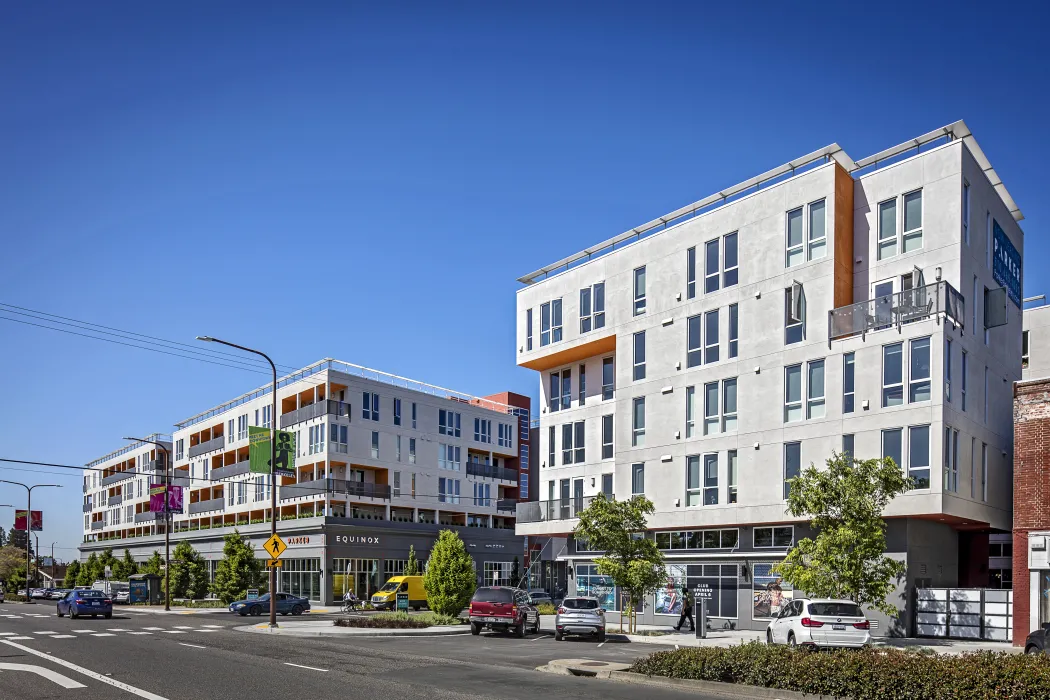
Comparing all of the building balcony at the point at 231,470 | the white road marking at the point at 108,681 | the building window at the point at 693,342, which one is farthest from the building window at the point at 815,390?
the building balcony at the point at 231,470

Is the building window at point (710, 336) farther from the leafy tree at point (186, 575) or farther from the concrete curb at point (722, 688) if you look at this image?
the leafy tree at point (186, 575)

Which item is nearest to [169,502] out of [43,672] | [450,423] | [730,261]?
[450,423]

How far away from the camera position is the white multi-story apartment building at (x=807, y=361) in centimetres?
3441

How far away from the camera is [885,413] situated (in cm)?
3459

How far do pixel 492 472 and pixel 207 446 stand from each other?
2691cm

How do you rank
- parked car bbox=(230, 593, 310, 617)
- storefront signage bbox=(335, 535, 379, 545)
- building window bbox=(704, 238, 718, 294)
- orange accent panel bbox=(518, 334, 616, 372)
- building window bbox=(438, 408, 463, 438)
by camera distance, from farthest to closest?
building window bbox=(438, 408, 463, 438)
storefront signage bbox=(335, 535, 379, 545)
parked car bbox=(230, 593, 310, 617)
orange accent panel bbox=(518, 334, 616, 372)
building window bbox=(704, 238, 718, 294)

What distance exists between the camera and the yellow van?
57844mm

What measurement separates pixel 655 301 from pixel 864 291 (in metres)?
10.3

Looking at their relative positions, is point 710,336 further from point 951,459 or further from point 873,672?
point 873,672

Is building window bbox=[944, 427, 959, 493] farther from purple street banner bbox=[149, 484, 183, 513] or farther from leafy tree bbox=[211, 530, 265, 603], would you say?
leafy tree bbox=[211, 530, 265, 603]

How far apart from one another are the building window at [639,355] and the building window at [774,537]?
373 inches

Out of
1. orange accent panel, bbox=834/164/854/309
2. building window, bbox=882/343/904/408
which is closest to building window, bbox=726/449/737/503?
building window, bbox=882/343/904/408

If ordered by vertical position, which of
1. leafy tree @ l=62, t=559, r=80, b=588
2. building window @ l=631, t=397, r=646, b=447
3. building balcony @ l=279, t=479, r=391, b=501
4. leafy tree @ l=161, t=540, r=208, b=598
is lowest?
leafy tree @ l=62, t=559, r=80, b=588

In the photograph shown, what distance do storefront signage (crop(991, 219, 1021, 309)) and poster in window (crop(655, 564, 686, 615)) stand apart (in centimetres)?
1828
